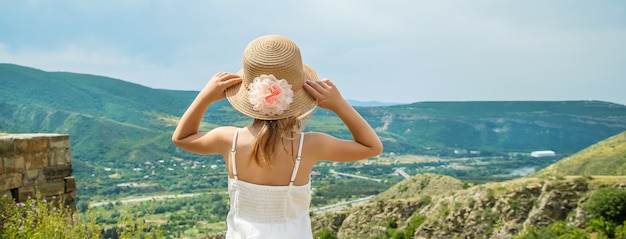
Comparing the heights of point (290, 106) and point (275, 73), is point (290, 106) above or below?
below

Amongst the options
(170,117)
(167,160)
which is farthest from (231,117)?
(167,160)

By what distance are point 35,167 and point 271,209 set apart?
16.8 ft

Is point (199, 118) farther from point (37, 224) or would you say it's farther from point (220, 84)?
point (37, 224)

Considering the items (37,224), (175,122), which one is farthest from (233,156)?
(175,122)

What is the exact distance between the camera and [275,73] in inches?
92.8

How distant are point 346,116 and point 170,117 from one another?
125m

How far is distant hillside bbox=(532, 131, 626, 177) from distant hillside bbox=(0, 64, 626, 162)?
69924 millimetres

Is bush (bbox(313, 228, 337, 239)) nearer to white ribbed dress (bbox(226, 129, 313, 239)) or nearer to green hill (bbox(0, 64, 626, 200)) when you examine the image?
white ribbed dress (bbox(226, 129, 313, 239))

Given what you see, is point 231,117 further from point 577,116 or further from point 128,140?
point 577,116

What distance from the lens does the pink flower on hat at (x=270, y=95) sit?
224cm

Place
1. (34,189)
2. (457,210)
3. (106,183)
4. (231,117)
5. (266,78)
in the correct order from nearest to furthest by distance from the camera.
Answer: (266,78) < (34,189) < (457,210) < (106,183) < (231,117)

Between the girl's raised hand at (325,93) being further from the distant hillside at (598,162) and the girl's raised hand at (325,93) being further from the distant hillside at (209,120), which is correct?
the distant hillside at (209,120)

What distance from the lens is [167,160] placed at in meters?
91.8

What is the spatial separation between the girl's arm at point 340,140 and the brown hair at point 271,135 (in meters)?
0.10
